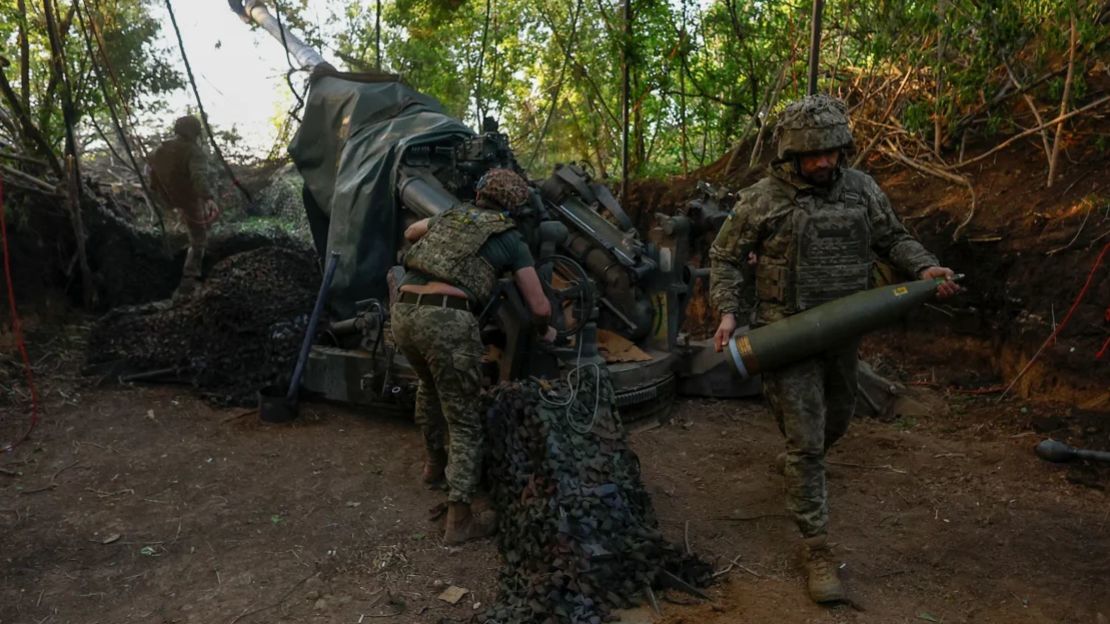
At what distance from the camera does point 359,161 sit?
23.9ft

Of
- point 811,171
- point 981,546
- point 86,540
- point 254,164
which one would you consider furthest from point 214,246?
point 981,546

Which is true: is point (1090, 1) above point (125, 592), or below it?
above

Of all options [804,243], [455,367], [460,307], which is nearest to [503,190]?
[460,307]

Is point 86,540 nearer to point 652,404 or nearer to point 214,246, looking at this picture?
point 652,404

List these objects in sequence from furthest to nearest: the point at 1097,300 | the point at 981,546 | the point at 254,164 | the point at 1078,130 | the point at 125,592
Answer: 1. the point at 254,164
2. the point at 1078,130
3. the point at 1097,300
4. the point at 981,546
5. the point at 125,592

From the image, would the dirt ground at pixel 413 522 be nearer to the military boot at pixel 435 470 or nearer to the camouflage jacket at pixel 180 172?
the military boot at pixel 435 470

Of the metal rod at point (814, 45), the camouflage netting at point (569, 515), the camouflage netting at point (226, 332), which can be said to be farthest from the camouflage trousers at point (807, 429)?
the camouflage netting at point (226, 332)

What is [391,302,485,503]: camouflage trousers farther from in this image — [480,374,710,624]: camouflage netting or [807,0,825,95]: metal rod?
[807,0,825,95]: metal rod

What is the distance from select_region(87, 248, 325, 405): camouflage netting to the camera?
7.02 metres

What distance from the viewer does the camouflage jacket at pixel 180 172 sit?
9.49 metres

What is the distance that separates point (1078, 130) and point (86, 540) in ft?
24.3

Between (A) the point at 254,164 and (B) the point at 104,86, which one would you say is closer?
(B) the point at 104,86

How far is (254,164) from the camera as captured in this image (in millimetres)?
11695

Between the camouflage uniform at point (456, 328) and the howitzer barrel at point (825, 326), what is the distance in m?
1.36
